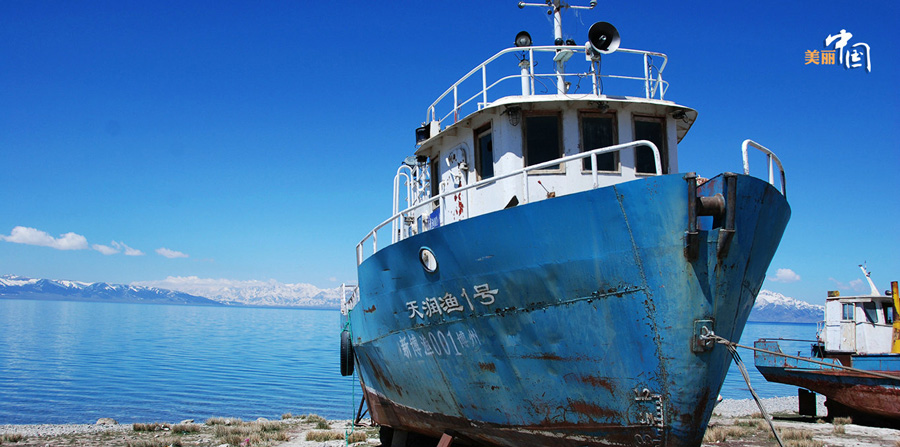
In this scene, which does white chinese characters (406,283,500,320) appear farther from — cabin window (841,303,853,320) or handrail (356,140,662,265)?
cabin window (841,303,853,320)

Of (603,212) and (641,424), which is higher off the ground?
(603,212)

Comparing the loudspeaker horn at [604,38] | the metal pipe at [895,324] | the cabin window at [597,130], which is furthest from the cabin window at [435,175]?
the metal pipe at [895,324]

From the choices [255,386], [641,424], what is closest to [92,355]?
[255,386]

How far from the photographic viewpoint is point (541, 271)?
620 cm

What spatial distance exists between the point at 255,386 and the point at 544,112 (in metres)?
29.0

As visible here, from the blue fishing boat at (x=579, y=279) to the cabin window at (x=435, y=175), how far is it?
5.32 ft

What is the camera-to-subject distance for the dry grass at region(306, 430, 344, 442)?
14867mm

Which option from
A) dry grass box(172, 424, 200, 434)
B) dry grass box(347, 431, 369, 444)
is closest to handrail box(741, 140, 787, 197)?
dry grass box(347, 431, 369, 444)

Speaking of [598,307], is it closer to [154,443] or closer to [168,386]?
[154,443]

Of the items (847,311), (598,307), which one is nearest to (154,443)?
(598,307)

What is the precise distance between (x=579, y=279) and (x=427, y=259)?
6.96ft

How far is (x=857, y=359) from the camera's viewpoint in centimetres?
1502

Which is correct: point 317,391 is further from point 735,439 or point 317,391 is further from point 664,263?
point 664,263

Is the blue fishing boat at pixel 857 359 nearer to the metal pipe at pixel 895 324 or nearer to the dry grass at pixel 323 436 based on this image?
the metal pipe at pixel 895 324
